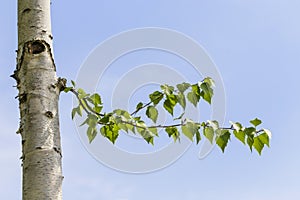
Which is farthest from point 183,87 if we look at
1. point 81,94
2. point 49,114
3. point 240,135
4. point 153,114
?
point 49,114

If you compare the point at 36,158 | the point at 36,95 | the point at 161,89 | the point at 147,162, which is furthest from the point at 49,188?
the point at 147,162

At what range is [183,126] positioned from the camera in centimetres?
170

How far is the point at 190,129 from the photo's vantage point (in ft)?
5.49

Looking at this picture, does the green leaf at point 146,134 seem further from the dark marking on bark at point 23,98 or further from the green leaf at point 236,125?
the dark marking on bark at point 23,98

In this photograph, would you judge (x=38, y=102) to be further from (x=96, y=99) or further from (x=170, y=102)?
(x=170, y=102)

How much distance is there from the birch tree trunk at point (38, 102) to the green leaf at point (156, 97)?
345mm

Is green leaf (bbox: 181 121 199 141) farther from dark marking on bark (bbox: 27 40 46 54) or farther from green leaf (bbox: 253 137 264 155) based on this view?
dark marking on bark (bbox: 27 40 46 54)

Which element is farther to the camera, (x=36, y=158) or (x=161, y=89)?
(x=161, y=89)

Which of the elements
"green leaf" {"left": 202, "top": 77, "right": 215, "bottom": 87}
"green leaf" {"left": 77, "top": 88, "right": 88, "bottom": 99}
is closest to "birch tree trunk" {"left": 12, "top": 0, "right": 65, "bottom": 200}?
"green leaf" {"left": 77, "top": 88, "right": 88, "bottom": 99}

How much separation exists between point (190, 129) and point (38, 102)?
1.82 ft

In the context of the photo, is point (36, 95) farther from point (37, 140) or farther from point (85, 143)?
point (85, 143)

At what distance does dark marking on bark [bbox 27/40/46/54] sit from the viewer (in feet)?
5.41

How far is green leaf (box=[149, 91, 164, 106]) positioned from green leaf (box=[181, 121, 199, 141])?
0.48 feet

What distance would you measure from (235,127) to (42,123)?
0.72 meters
